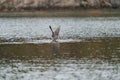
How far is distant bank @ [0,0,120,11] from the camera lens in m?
130

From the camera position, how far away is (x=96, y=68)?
113 feet

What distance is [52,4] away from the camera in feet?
438

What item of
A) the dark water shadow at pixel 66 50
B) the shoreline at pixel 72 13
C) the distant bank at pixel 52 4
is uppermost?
the dark water shadow at pixel 66 50

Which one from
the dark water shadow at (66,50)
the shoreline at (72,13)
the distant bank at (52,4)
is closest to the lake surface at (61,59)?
the dark water shadow at (66,50)

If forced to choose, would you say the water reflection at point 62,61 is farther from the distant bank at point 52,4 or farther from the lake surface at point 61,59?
the distant bank at point 52,4

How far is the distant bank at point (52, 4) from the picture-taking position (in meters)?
130

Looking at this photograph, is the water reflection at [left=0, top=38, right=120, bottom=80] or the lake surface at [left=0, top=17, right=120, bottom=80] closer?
the water reflection at [left=0, top=38, right=120, bottom=80]

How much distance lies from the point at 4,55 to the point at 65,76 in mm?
11284

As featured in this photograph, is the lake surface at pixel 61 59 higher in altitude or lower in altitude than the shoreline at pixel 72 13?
higher

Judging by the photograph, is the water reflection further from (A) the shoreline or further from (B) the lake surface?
(A) the shoreline

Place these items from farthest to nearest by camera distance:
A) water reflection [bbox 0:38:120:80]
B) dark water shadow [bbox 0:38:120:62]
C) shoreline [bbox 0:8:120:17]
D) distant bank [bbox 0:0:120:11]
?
distant bank [bbox 0:0:120:11] → shoreline [bbox 0:8:120:17] → dark water shadow [bbox 0:38:120:62] → water reflection [bbox 0:38:120:80]

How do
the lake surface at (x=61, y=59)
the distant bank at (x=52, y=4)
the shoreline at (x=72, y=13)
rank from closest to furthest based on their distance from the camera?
the lake surface at (x=61, y=59) → the shoreline at (x=72, y=13) → the distant bank at (x=52, y=4)

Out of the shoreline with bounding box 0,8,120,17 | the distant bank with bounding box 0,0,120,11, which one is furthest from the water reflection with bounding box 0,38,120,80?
the distant bank with bounding box 0,0,120,11

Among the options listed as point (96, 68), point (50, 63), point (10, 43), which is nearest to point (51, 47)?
point (10, 43)
